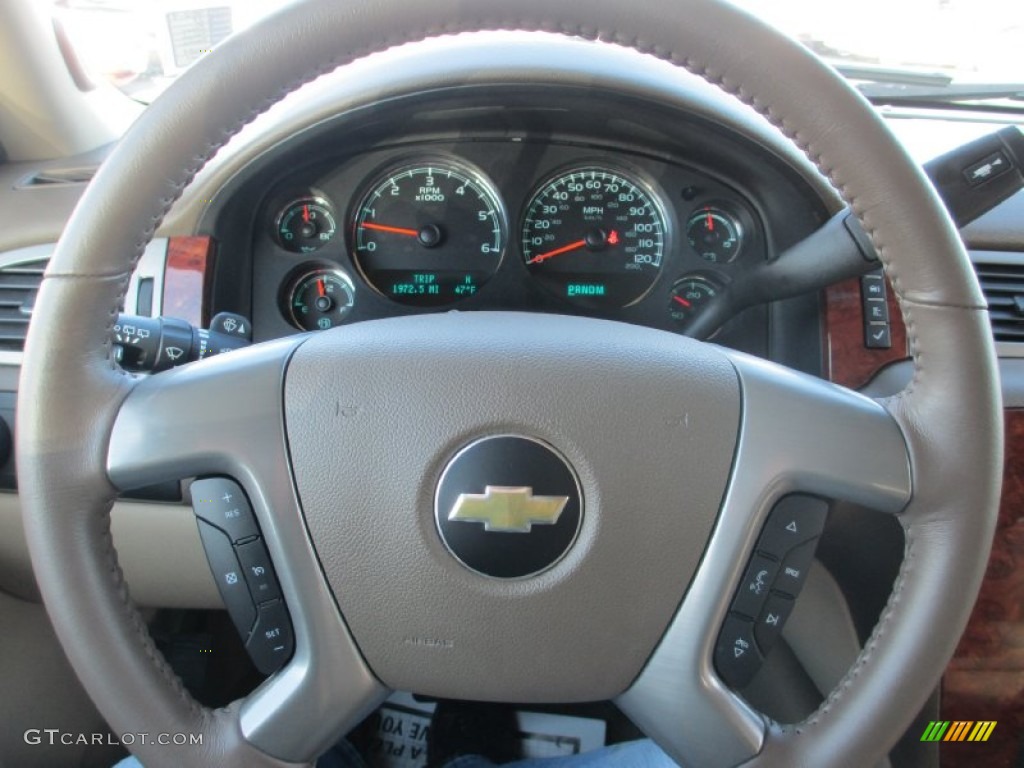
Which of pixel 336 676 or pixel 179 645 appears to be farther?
pixel 179 645

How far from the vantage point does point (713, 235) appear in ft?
5.84

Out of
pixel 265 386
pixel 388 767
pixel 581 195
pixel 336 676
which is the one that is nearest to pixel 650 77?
pixel 581 195

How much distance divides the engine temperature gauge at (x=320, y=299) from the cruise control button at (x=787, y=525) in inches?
41.8

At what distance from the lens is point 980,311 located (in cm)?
88

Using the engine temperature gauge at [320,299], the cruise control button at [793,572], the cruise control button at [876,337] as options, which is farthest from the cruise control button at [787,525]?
the engine temperature gauge at [320,299]

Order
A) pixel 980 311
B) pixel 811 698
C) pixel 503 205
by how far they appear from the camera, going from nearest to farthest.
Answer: pixel 980 311, pixel 811 698, pixel 503 205

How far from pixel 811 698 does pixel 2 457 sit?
1.43m

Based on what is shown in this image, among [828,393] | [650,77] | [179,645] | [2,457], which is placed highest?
[650,77]

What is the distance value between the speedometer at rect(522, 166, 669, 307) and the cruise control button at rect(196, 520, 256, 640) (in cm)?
100

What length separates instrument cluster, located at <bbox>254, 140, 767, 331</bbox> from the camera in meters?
1.74

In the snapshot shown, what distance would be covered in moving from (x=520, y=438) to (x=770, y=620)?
31cm

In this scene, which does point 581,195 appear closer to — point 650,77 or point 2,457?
point 650,77

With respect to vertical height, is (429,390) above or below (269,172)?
below

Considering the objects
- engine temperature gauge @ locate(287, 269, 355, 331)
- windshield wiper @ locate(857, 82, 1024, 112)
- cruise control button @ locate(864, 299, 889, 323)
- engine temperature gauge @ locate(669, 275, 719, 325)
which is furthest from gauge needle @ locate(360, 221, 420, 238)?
windshield wiper @ locate(857, 82, 1024, 112)
